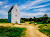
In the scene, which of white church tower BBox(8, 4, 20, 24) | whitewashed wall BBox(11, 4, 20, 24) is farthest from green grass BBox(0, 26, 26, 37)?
whitewashed wall BBox(11, 4, 20, 24)

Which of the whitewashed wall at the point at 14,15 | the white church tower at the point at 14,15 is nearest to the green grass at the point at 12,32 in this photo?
the white church tower at the point at 14,15

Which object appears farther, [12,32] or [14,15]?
[14,15]

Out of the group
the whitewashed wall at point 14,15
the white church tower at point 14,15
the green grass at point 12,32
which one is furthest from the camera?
the whitewashed wall at point 14,15

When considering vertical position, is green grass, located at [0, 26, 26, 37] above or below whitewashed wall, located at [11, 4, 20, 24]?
below

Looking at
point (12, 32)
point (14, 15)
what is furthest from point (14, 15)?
point (12, 32)

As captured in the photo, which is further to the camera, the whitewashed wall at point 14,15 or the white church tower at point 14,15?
the whitewashed wall at point 14,15

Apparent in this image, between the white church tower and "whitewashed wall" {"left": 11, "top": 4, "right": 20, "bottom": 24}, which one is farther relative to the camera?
"whitewashed wall" {"left": 11, "top": 4, "right": 20, "bottom": 24}

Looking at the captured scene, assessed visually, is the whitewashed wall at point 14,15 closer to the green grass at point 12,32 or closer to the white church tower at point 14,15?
the white church tower at point 14,15

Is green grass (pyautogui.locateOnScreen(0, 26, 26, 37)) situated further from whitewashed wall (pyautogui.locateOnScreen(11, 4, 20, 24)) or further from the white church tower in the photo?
whitewashed wall (pyautogui.locateOnScreen(11, 4, 20, 24))

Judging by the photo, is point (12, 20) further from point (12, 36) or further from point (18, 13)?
point (12, 36)

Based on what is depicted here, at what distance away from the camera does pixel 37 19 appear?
50.7 m

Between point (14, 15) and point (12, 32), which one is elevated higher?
point (14, 15)

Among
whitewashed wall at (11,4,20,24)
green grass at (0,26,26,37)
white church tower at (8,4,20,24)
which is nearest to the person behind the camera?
green grass at (0,26,26,37)

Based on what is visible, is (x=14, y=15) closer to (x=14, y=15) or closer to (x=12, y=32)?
(x=14, y=15)
